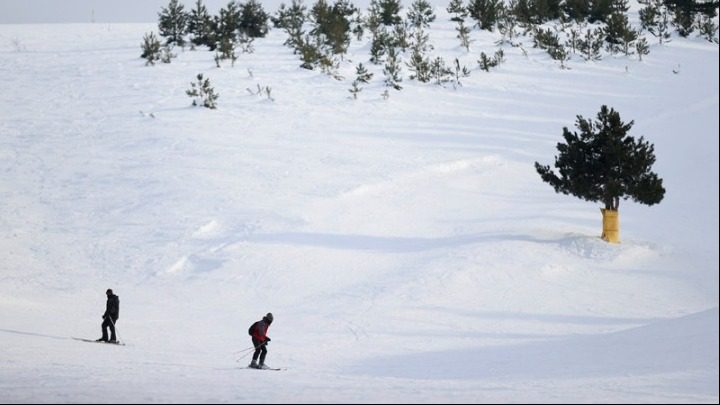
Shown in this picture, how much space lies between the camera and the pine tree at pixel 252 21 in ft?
145

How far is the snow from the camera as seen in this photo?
11.4 m

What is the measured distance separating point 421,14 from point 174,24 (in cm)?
1434

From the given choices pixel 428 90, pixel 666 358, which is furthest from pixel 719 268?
pixel 428 90

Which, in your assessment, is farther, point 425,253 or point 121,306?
point 425,253

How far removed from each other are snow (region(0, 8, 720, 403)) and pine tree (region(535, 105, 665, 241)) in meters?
1.36

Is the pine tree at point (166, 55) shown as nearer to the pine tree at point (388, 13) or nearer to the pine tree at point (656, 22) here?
the pine tree at point (388, 13)

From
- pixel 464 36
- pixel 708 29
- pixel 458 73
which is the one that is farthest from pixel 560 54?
pixel 708 29

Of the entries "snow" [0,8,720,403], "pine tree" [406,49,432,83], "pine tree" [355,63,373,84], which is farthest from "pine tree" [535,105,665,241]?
"pine tree" [406,49,432,83]

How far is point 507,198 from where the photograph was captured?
24203mm

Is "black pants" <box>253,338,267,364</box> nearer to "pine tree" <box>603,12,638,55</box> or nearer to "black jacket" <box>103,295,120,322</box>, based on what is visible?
"black jacket" <box>103,295,120,322</box>

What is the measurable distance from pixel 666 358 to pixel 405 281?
7643 millimetres

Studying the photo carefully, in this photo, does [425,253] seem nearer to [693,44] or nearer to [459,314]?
[459,314]

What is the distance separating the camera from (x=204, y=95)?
33.8m

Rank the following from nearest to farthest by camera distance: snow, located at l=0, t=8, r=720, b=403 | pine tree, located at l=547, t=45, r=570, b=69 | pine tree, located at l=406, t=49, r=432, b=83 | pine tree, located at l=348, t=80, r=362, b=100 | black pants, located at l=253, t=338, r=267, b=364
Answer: snow, located at l=0, t=8, r=720, b=403 → black pants, located at l=253, t=338, r=267, b=364 → pine tree, located at l=348, t=80, r=362, b=100 → pine tree, located at l=406, t=49, r=432, b=83 → pine tree, located at l=547, t=45, r=570, b=69
